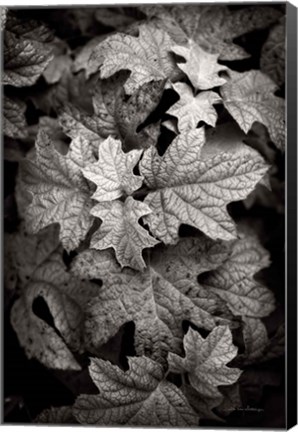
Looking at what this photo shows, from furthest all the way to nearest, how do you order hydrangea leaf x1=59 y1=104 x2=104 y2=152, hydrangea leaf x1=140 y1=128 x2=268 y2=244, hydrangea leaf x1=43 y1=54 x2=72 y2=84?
hydrangea leaf x1=43 y1=54 x2=72 y2=84
hydrangea leaf x1=59 y1=104 x2=104 y2=152
hydrangea leaf x1=140 y1=128 x2=268 y2=244

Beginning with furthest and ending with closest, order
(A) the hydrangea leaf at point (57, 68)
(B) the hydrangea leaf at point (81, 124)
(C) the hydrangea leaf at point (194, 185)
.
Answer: (A) the hydrangea leaf at point (57, 68) → (B) the hydrangea leaf at point (81, 124) → (C) the hydrangea leaf at point (194, 185)

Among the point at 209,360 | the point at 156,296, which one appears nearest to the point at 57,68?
the point at 156,296

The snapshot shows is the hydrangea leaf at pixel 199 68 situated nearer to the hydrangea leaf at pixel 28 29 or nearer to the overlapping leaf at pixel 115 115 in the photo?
the overlapping leaf at pixel 115 115

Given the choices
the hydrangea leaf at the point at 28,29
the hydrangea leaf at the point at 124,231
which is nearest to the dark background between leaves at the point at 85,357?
the hydrangea leaf at the point at 28,29

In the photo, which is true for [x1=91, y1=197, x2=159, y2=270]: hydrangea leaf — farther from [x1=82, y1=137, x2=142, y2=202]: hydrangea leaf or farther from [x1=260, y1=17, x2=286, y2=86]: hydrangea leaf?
[x1=260, y1=17, x2=286, y2=86]: hydrangea leaf

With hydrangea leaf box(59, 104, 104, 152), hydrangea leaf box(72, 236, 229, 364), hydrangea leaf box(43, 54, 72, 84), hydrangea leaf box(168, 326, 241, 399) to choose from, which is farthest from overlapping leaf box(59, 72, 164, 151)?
hydrangea leaf box(168, 326, 241, 399)

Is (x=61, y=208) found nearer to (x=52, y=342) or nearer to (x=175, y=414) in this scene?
(x=52, y=342)
